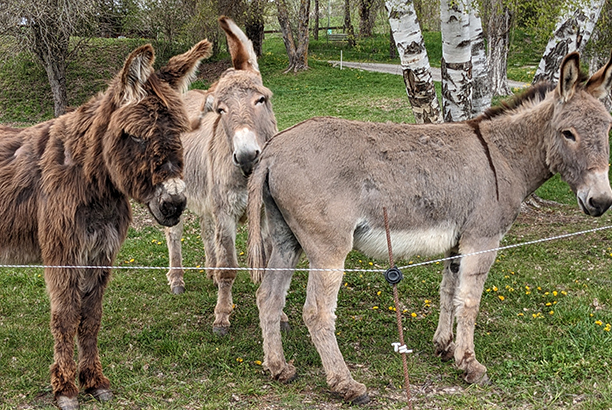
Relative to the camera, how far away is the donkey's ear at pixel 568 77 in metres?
3.93

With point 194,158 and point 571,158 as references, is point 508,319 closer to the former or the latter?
point 571,158

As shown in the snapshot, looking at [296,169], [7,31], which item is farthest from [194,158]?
[7,31]

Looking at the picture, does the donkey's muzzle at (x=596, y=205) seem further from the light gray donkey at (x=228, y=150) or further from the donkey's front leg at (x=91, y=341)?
the donkey's front leg at (x=91, y=341)

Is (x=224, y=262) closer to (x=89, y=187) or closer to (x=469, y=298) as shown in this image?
(x=89, y=187)

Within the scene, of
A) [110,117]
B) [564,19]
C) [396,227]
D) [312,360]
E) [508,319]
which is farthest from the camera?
[564,19]

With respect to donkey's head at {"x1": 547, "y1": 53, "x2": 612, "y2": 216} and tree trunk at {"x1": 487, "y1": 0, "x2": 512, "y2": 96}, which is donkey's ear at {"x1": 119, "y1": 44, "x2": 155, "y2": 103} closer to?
donkey's head at {"x1": 547, "y1": 53, "x2": 612, "y2": 216}

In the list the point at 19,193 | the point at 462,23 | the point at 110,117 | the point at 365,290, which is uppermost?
the point at 462,23

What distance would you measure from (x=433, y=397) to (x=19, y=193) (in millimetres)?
3066

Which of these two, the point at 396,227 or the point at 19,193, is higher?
the point at 19,193

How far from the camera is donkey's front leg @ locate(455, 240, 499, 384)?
164 inches

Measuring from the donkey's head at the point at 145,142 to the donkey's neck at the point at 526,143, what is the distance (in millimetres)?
2407

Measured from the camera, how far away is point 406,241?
13.4ft

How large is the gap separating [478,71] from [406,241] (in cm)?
452

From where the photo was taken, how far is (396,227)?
404cm
